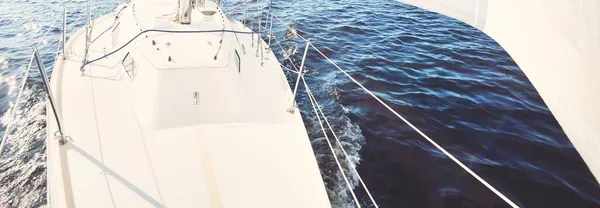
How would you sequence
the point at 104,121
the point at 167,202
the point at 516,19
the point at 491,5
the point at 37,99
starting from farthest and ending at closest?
1. the point at 37,99
2. the point at 104,121
3. the point at 167,202
4. the point at 491,5
5. the point at 516,19

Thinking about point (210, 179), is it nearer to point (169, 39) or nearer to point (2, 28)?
point (169, 39)

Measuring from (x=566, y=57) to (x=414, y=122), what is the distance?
5.85 m

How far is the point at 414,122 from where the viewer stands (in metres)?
6.89

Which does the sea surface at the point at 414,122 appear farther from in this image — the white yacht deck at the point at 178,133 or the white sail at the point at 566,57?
the white sail at the point at 566,57

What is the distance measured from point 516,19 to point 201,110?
4034mm

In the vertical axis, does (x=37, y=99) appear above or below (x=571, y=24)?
below

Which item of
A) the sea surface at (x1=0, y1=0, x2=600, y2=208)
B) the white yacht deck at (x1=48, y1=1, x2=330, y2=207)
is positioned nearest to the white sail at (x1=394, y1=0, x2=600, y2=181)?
the white yacht deck at (x1=48, y1=1, x2=330, y2=207)

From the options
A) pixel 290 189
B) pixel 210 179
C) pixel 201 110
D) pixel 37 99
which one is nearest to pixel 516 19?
pixel 290 189

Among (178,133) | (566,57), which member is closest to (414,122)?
(178,133)

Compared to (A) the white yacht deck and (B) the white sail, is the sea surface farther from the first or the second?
(B) the white sail

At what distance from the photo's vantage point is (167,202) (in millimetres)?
3484

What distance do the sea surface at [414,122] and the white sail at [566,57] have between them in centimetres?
375

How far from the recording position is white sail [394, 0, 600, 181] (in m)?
1.11

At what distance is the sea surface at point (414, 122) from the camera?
17.2 ft
